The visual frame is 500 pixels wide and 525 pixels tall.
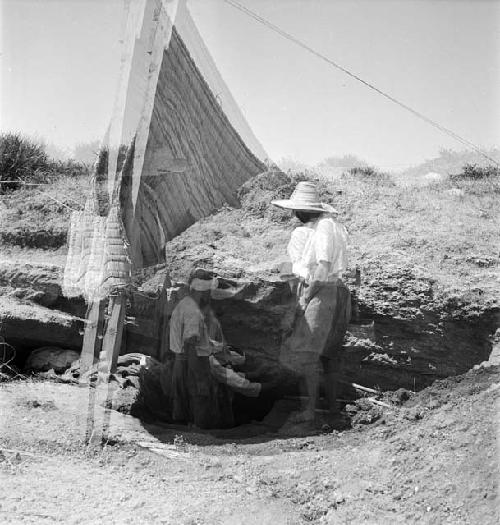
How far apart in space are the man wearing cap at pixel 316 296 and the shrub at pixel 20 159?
292cm

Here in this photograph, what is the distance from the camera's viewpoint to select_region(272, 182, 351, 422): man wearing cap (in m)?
4.18

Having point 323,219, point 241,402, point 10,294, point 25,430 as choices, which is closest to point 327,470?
point 241,402

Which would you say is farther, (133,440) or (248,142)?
(248,142)

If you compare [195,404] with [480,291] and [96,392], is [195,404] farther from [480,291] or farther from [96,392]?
[480,291]

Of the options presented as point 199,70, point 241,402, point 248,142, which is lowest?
point 241,402

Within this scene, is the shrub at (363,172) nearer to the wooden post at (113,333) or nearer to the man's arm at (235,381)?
the man's arm at (235,381)

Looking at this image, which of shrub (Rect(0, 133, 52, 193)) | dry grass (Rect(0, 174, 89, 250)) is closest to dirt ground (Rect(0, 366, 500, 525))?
dry grass (Rect(0, 174, 89, 250))

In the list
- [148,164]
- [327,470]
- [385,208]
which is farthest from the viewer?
[385,208]

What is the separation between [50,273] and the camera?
4.98m

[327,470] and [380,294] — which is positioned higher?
[380,294]

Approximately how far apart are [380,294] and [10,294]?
8.34 ft

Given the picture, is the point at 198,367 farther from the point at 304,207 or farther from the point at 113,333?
the point at 304,207

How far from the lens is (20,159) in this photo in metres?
6.34

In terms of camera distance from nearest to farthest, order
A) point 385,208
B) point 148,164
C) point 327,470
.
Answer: point 327,470 → point 148,164 → point 385,208
